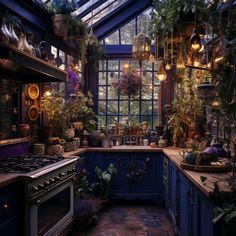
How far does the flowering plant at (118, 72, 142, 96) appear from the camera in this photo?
18.6 ft

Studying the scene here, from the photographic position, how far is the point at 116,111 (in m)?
5.91

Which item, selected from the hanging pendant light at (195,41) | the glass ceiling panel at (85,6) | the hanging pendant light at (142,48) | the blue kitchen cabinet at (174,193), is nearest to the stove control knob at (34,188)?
the blue kitchen cabinet at (174,193)

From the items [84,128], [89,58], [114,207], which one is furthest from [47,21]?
[114,207]

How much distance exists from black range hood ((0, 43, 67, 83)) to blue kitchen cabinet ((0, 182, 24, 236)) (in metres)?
0.98

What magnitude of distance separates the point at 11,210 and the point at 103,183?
2540 millimetres

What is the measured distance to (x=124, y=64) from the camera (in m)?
5.84

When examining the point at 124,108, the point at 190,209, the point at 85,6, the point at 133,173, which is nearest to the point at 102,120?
the point at 124,108

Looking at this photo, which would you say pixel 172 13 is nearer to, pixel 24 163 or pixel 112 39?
pixel 24 163

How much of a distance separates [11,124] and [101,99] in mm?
2685

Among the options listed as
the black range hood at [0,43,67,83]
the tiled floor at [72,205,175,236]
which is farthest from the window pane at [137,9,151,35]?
the tiled floor at [72,205,175,236]

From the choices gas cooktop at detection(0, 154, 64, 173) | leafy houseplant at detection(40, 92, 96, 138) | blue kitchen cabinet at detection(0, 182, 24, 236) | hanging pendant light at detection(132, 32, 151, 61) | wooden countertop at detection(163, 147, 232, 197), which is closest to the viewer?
A: wooden countertop at detection(163, 147, 232, 197)

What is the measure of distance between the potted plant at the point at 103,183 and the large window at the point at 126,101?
1234 millimetres

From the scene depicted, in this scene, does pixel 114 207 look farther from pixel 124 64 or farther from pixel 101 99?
pixel 124 64

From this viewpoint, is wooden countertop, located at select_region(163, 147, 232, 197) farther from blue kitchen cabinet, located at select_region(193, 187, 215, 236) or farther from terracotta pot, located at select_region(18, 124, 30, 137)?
terracotta pot, located at select_region(18, 124, 30, 137)
